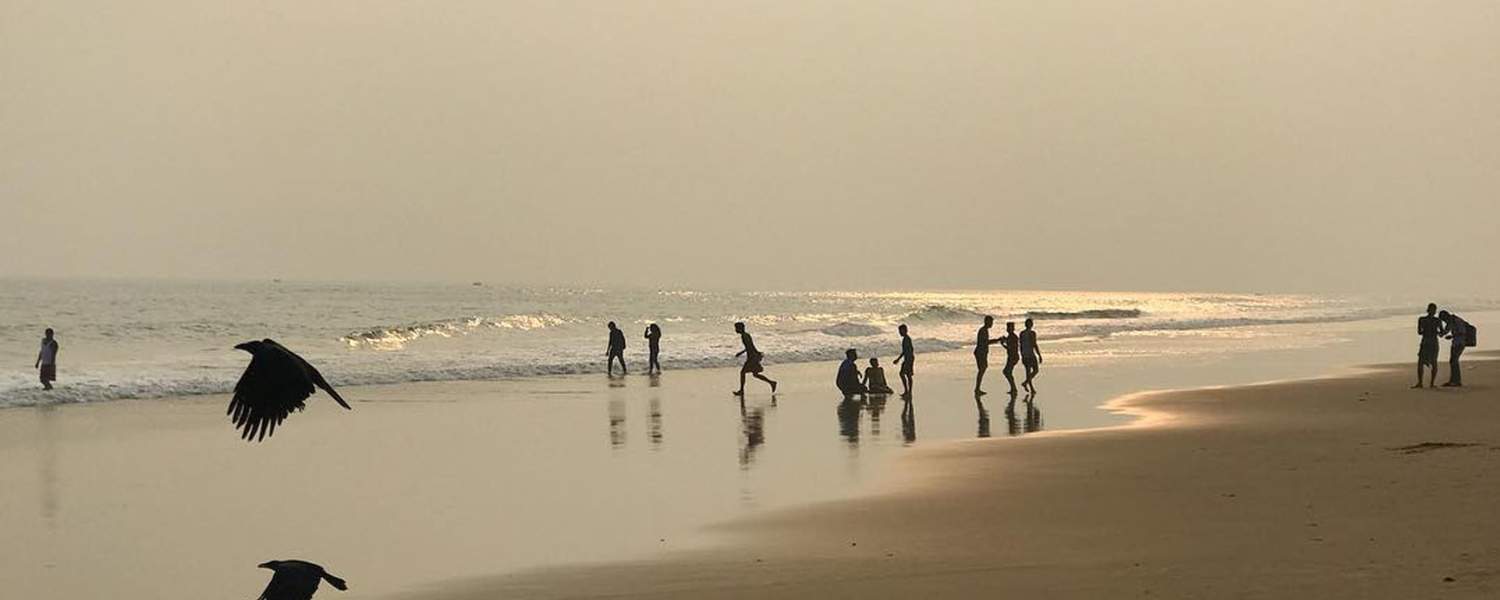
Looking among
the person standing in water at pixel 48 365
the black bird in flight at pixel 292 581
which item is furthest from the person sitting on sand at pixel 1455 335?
the person standing in water at pixel 48 365

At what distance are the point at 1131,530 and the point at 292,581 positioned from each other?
6.54m

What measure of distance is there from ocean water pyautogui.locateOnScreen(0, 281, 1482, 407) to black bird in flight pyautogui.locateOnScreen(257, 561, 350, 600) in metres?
20.9

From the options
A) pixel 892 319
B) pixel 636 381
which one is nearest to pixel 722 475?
pixel 636 381

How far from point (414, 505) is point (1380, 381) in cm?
2091

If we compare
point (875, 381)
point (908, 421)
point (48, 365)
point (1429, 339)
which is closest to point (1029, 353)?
point (875, 381)

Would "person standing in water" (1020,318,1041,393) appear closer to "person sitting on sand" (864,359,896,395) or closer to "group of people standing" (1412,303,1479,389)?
"person sitting on sand" (864,359,896,395)

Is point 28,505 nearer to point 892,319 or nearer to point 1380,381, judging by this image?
point 1380,381

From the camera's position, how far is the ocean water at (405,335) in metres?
32.5

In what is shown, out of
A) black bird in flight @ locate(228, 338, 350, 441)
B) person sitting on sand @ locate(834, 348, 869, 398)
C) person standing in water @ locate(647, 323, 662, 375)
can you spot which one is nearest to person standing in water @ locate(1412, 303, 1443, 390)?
person sitting on sand @ locate(834, 348, 869, 398)

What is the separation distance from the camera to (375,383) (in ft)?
99.8

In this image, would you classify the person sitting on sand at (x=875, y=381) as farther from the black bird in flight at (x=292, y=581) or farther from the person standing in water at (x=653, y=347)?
the black bird in flight at (x=292, y=581)

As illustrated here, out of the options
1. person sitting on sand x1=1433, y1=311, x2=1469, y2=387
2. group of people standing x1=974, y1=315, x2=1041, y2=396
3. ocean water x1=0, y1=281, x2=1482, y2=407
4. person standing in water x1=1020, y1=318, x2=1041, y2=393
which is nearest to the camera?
person sitting on sand x1=1433, y1=311, x2=1469, y2=387

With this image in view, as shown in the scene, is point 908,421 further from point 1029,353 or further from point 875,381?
point 1029,353

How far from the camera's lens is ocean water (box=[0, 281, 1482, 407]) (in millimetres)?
32531
